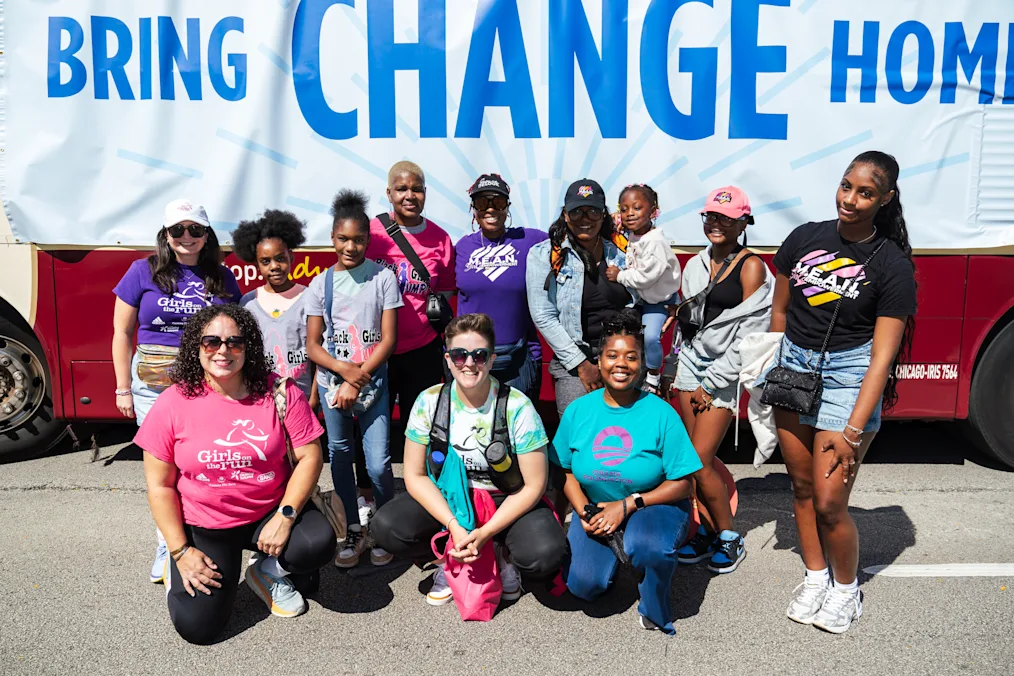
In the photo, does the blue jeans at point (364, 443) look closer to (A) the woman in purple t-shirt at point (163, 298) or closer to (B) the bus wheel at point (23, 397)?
(A) the woman in purple t-shirt at point (163, 298)

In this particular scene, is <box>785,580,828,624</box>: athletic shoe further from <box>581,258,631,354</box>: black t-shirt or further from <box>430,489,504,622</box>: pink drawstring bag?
<box>581,258,631,354</box>: black t-shirt

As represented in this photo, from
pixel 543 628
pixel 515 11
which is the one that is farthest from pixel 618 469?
pixel 515 11

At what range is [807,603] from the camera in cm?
304

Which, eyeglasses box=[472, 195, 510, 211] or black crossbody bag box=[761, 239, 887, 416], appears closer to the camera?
black crossbody bag box=[761, 239, 887, 416]

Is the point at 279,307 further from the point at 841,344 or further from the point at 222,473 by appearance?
the point at 841,344

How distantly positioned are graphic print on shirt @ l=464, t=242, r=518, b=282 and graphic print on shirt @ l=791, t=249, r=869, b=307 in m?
1.29

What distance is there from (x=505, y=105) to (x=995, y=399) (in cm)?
344

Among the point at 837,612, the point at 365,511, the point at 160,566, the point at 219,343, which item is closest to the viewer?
the point at 219,343

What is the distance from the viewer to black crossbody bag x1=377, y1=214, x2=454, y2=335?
11.9 ft

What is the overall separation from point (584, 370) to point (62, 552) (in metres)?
2.65

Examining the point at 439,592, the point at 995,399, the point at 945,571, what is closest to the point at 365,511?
the point at 439,592

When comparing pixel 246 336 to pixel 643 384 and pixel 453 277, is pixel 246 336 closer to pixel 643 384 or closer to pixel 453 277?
pixel 453 277

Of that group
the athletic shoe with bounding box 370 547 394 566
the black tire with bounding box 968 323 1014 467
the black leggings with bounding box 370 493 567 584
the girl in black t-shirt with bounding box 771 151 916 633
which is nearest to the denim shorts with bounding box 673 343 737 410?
the girl in black t-shirt with bounding box 771 151 916 633

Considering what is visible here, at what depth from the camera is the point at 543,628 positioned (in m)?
2.99
